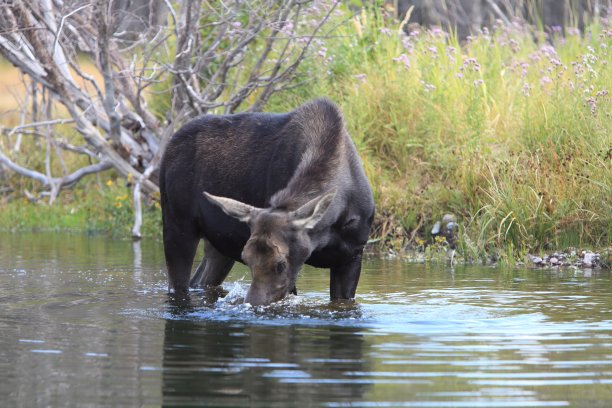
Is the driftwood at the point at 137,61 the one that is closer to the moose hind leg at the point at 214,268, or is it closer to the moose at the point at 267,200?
the moose hind leg at the point at 214,268

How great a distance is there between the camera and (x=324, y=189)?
8734 millimetres

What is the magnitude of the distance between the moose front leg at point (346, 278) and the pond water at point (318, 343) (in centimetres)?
21

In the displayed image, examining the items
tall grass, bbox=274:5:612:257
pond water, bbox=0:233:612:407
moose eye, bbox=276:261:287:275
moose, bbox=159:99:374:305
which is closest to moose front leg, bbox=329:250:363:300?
moose, bbox=159:99:374:305

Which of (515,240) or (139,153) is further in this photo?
(139,153)

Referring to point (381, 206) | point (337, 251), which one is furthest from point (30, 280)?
point (381, 206)

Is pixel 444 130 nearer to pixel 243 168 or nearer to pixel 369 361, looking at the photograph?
pixel 243 168

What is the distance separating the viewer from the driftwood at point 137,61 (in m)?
14.3

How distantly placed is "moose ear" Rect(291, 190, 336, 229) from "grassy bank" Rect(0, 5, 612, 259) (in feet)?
15.1

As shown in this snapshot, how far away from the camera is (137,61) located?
15.6m

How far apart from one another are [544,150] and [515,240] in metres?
1.29

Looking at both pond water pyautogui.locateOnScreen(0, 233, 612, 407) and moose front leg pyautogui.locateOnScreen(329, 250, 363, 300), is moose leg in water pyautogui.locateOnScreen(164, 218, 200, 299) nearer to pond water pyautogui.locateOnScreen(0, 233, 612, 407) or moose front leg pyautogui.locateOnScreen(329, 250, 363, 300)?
pond water pyautogui.locateOnScreen(0, 233, 612, 407)

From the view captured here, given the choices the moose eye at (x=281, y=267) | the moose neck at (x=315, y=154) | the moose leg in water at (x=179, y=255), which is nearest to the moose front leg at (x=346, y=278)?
the moose neck at (x=315, y=154)

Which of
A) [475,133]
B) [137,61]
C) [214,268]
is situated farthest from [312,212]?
[137,61]

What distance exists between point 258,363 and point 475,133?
7.83 m
